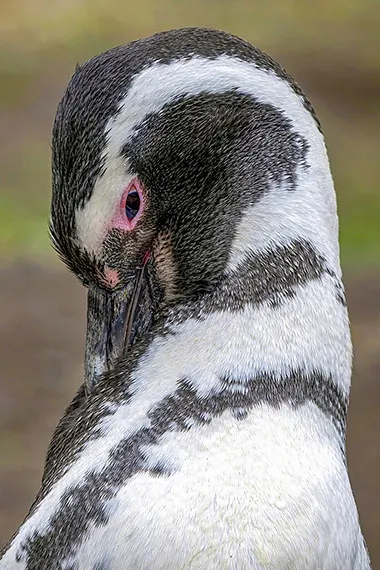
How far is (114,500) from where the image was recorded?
108cm

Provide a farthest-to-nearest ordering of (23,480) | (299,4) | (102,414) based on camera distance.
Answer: (299,4) < (23,480) < (102,414)

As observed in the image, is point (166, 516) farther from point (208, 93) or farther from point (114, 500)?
point (208, 93)

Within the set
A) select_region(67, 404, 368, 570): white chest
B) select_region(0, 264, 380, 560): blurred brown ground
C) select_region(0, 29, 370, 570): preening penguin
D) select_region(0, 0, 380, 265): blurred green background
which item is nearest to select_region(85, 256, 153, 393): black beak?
select_region(0, 29, 370, 570): preening penguin

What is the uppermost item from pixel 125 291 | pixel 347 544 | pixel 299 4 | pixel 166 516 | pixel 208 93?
pixel 299 4

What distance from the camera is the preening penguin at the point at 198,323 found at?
1.08 m

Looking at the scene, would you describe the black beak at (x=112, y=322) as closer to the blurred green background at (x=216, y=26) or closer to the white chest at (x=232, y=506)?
the white chest at (x=232, y=506)

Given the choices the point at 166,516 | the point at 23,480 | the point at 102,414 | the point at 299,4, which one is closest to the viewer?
the point at 166,516

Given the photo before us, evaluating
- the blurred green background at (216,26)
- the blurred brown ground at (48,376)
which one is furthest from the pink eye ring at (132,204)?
the blurred green background at (216,26)

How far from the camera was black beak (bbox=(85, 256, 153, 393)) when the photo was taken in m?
1.22

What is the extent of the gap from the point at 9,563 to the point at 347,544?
36cm

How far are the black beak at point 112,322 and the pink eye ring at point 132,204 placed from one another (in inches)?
2.2

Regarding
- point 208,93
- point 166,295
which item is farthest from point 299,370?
point 208,93

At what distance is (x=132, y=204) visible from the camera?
1172 millimetres

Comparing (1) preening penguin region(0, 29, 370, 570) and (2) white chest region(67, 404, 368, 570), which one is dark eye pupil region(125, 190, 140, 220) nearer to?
(1) preening penguin region(0, 29, 370, 570)
